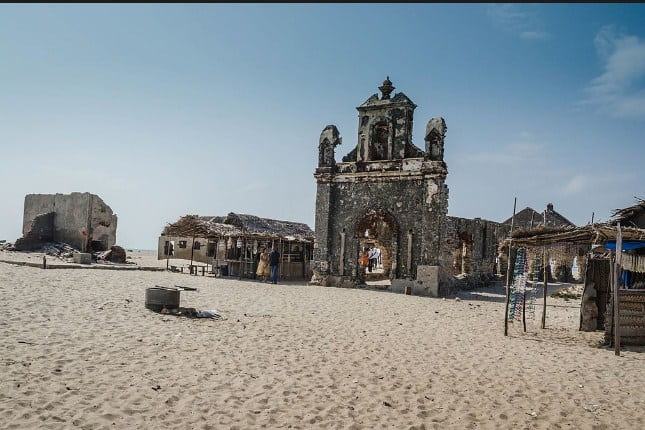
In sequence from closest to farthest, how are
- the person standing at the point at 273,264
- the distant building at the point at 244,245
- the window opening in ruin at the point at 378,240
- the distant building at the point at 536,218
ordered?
the person standing at the point at 273,264, the window opening in ruin at the point at 378,240, the distant building at the point at 244,245, the distant building at the point at 536,218

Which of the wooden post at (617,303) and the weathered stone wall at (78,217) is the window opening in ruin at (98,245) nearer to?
the weathered stone wall at (78,217)

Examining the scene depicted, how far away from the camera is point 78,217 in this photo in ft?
92.8

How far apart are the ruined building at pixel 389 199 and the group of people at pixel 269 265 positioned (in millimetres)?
1861

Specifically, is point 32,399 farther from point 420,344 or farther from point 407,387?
point 420,344

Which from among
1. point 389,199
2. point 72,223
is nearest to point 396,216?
point 389,199

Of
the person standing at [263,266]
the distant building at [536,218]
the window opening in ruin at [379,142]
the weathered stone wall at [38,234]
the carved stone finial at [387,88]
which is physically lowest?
the person standing at [263,266]

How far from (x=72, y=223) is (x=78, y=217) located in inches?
24.5

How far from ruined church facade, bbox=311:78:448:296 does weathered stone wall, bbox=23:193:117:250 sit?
14561 millimetres

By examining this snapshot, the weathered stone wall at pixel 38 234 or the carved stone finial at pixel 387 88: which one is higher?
the carved stone finial at pixel 387 88

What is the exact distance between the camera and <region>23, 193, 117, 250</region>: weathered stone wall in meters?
28.0

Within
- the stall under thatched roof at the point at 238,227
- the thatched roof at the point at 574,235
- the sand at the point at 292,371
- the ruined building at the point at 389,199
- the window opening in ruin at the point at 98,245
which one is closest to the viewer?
the sand at the point at 292,371

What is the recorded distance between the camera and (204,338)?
9094 mm

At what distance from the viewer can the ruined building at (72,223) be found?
2792cm

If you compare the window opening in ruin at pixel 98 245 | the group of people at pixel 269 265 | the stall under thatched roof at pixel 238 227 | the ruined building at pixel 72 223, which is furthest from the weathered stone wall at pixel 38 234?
the group of people at pixel 269 265
